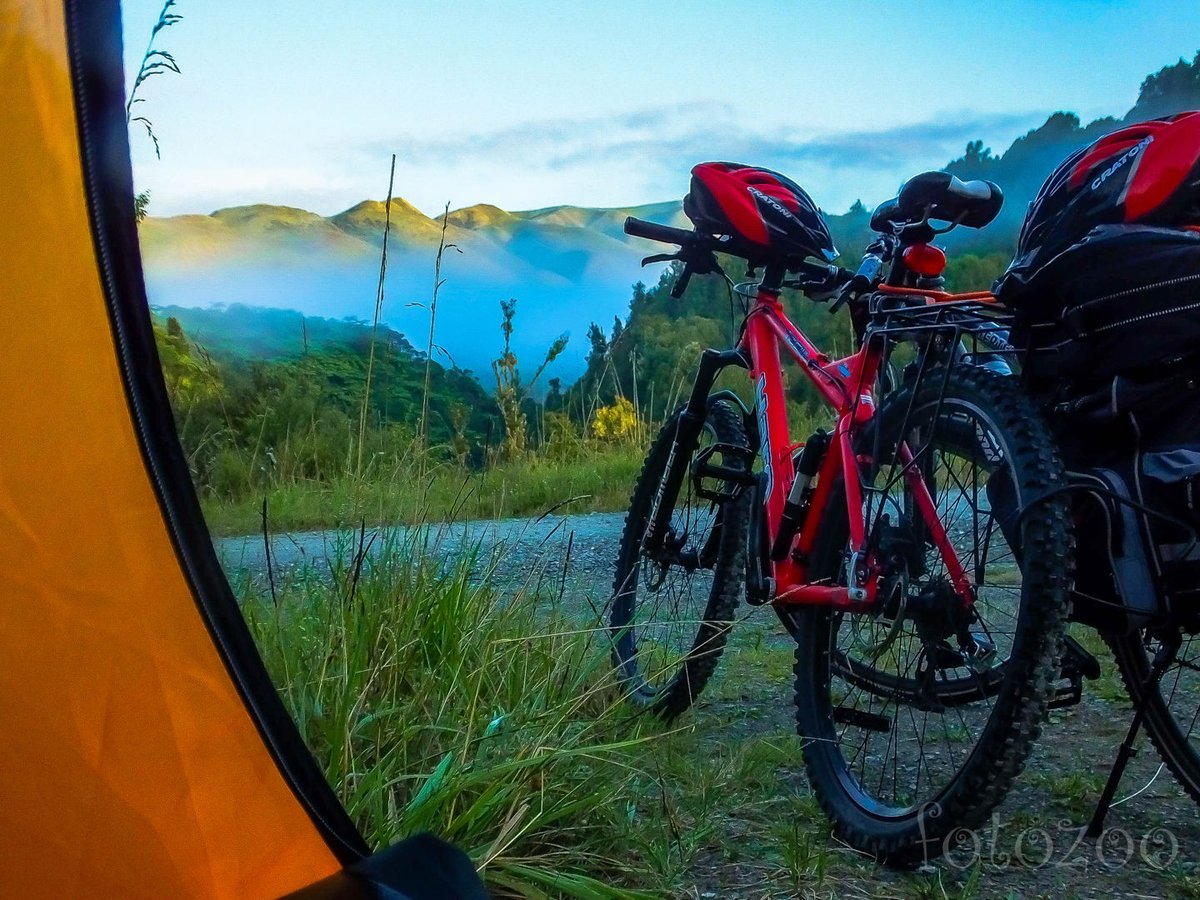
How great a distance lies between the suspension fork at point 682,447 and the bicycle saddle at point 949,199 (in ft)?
2.34

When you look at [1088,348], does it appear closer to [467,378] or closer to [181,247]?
[181,247]

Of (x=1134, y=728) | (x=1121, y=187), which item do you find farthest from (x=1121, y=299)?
(x=1134, y=728)

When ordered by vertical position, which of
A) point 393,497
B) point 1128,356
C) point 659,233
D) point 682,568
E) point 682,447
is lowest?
point 682,568

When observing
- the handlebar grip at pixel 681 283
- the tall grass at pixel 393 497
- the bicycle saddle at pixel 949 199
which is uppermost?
the bicycle saddle at pixel 949 199

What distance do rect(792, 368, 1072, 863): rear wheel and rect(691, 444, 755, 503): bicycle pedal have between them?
0.45 m

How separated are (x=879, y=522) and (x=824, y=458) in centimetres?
27

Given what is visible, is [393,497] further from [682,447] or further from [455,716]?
[682,447]

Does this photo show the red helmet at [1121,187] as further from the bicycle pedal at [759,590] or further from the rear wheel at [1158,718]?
the bicycle pedal at [759,590]

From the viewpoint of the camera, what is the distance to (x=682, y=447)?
9.19ft

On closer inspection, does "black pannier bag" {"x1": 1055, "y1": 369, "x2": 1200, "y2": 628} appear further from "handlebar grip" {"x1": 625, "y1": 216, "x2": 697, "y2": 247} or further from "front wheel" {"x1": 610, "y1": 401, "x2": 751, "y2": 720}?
"handlebar grip" {"x1": 625, "y1": 216, "x2": 697, "y2": 247}

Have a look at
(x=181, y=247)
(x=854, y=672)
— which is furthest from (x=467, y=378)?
(x=181, y=247)

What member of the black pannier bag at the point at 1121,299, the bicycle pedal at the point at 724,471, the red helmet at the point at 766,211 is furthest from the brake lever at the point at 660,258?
the black pannier bag at the point at 1121,299

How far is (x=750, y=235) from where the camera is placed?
99.0 inches

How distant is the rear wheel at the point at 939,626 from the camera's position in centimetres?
154
